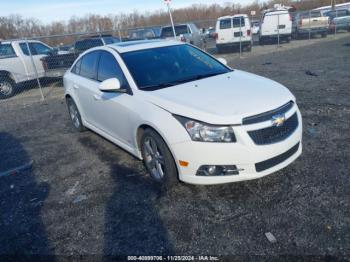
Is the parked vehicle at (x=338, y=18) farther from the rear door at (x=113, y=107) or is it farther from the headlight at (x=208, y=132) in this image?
the headlight at (x=208, y=132)

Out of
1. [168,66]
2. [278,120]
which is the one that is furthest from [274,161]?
[168,66]

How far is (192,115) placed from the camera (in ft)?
10.5

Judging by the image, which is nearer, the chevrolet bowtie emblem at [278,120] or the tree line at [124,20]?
the chevrolet bowtie emblem at [278,120]

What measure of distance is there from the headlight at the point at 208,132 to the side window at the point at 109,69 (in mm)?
1357

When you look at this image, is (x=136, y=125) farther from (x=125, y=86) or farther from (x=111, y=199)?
(x=111, y=199)

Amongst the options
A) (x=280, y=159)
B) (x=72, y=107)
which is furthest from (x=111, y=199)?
(x=72, y=107)

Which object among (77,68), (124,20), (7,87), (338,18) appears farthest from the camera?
(124,20)

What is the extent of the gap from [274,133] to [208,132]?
74 centimetres

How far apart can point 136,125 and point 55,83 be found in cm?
1199

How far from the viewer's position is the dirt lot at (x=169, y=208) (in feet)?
9.36

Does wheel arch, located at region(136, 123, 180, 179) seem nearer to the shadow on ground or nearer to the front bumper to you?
the front bumper

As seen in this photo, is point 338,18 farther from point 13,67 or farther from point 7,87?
point 7,87

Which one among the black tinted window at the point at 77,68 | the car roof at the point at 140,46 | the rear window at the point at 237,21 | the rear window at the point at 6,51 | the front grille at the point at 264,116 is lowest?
the front grille at the point at 264,116

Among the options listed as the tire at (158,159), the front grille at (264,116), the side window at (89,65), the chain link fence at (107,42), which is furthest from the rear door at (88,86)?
the chain link fence at (107,42)
